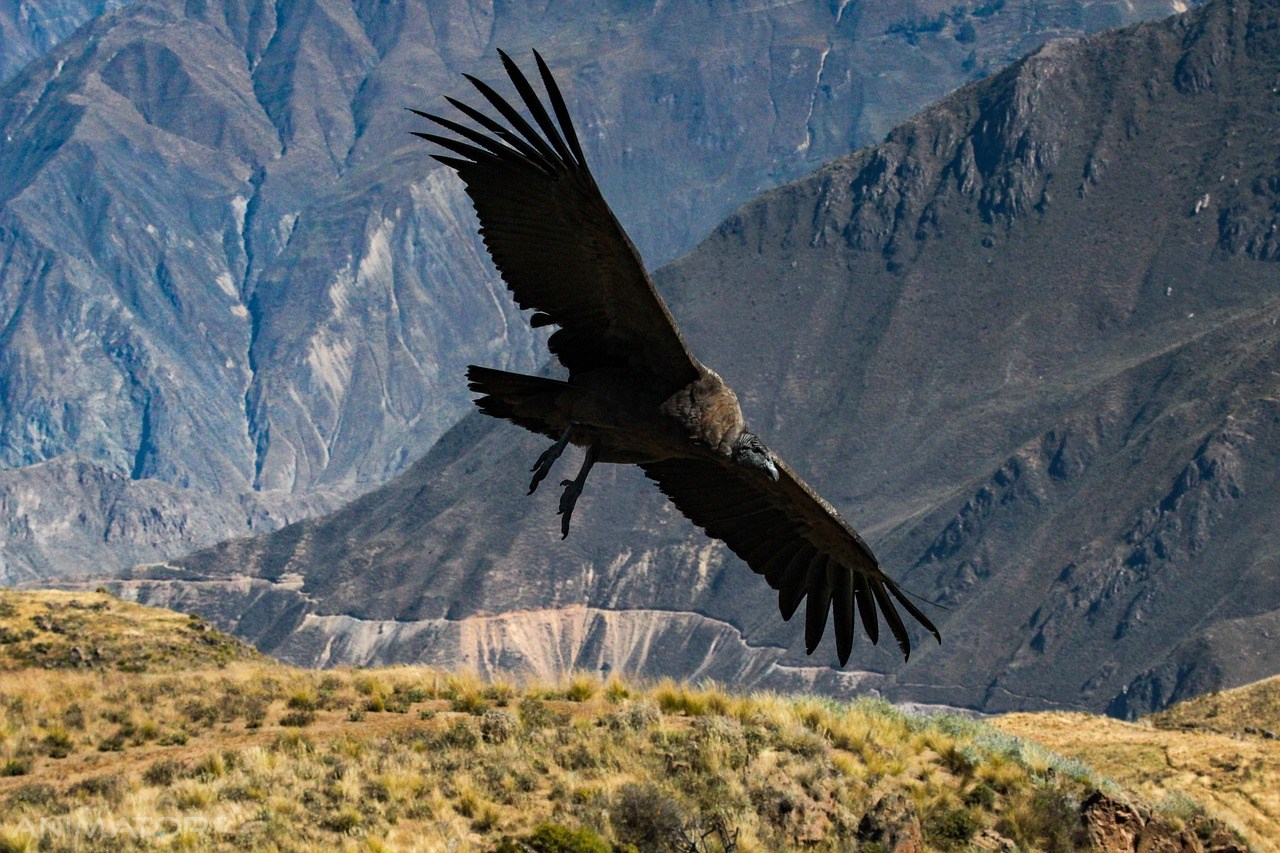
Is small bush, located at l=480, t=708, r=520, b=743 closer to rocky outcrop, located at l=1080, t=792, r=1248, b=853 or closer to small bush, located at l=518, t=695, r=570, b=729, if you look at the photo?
small bush, located at l=518, t=695, r=570, b=729

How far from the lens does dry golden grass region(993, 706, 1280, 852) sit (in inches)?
1174

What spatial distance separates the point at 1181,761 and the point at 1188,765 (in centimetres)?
29

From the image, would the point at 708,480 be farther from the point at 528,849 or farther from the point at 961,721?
the point at 961,721

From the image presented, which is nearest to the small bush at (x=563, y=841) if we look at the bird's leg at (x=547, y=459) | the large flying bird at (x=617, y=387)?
the large flying bird at (x=617, y=387)

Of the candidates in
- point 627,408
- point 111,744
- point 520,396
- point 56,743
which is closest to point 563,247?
point 627,408

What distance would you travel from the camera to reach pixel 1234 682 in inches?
7795

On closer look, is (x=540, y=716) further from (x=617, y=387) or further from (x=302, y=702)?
(x=617, y=387)

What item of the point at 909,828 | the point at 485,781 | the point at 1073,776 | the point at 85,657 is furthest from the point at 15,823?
the point at 85,657

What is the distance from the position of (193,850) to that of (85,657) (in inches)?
812

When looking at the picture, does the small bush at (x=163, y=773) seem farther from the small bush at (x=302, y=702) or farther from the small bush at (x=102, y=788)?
the small bush at (x=302, y=702)

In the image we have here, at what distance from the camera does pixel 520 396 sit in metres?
21.0

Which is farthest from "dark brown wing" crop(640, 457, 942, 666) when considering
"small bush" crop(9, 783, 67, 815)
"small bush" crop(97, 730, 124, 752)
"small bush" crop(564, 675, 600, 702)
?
"small bush" crop(97, 730, 124, 752)

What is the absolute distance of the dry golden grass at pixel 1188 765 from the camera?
29.8m

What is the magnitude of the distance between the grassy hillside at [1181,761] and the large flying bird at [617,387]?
28.1ft
